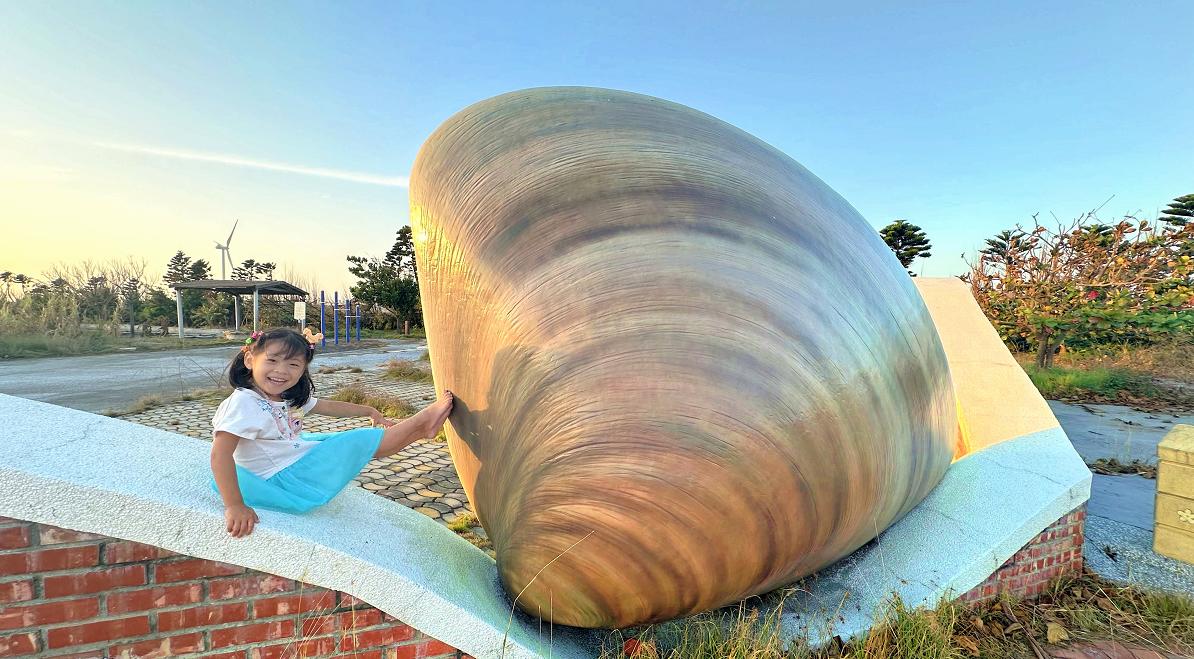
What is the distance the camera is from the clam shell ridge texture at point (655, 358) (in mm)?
1718

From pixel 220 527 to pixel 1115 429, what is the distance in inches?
422

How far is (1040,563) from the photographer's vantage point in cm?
306

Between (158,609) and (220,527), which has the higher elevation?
(220,527)

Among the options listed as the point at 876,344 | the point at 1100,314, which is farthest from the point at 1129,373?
the point at 876,344

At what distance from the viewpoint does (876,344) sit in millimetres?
2146

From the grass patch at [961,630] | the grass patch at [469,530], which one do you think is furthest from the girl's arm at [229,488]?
the grass patch at [469,530]

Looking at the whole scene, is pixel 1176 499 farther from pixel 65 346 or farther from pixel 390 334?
pixel 390 334

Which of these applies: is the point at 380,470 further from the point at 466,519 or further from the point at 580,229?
the point at 580,229

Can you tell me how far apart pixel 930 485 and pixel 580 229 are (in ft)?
8.74

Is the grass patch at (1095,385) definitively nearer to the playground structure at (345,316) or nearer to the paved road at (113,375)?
the paved road at (113,375)

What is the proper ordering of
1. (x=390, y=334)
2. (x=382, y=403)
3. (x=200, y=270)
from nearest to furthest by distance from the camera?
1. (x=382, y=403)
2. (x=390, y=334)
3. (x=200, y=270)

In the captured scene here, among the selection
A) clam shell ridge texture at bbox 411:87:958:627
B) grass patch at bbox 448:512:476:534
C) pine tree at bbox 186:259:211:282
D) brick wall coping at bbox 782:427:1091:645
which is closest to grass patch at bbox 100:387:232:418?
→ grass patch at bbox 448:512:476:534

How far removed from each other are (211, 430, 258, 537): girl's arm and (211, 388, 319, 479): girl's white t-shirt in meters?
0.05

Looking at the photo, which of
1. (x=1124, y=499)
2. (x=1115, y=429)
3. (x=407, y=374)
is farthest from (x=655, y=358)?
(x=407, y=374)
